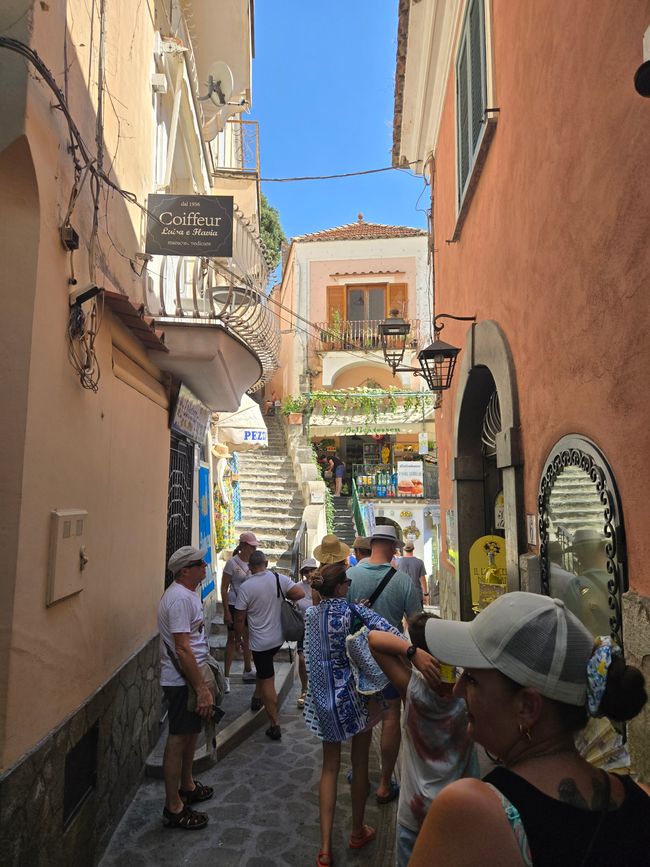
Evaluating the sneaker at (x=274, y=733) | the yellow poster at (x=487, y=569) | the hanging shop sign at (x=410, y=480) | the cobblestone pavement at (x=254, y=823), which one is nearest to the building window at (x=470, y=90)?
the yellow poster at (x=487, y=569)

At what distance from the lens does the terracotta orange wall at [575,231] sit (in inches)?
99.7

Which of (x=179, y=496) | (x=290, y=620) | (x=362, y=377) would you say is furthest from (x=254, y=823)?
(x=362, y=377)

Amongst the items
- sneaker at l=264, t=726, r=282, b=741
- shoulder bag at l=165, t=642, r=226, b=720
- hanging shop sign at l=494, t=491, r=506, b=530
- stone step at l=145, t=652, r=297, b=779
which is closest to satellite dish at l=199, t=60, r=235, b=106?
hanging shop sign at l=494, t=491, r=506, b=530

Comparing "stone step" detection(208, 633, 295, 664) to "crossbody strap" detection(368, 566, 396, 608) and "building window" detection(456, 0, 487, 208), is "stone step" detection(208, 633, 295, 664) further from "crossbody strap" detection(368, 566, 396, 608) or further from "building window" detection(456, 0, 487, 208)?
"building window" detection(456, 0, 487, 208)

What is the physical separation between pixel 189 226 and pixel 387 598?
3.69 metres

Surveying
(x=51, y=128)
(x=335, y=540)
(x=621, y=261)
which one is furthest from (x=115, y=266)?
(x=621, y=261)

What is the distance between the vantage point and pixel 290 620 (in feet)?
20.4

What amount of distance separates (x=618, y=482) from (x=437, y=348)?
13.4 ft

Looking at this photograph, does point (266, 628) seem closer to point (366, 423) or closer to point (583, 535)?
point (583, 535)

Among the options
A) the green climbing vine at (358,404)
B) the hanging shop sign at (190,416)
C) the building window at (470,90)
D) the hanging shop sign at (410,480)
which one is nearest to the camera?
the building window at (470,90)

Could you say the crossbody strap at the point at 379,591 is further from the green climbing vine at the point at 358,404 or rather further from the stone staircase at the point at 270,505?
the green climbing vine at the point at 358,404

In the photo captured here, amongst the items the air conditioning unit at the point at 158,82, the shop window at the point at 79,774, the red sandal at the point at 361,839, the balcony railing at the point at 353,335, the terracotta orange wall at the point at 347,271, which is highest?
the terracotta orange wall at the point at 347,271

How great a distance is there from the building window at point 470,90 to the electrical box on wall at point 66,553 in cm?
463

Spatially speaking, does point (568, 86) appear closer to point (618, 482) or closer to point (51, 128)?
point (618, 482)
